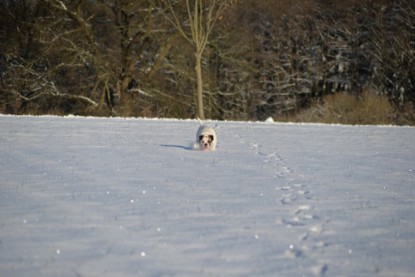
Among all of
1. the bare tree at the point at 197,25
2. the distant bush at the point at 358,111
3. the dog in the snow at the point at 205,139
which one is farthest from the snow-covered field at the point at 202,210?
the bare tree at the point at 197,25

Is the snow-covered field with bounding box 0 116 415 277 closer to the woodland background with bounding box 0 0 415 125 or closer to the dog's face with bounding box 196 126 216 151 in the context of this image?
the dog's face with bounding box 196 126 216 151

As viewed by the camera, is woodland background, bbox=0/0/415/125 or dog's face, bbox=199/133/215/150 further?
woodland background, bbox=0/0/415/125

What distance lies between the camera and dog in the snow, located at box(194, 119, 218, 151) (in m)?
11.7

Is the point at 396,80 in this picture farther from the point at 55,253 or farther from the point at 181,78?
the point at 55,253

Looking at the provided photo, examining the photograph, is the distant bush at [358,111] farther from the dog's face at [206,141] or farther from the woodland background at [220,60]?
the dog's face at [206,141]

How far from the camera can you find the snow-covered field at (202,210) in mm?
4758

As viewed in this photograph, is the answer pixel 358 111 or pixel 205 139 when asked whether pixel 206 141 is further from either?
pixel 358 111

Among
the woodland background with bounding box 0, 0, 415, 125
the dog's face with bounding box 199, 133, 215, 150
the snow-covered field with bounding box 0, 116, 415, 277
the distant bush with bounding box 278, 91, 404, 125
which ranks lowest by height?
the snow-covered field with bounding box 0, 116, 415, 277

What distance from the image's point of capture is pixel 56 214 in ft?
20.4

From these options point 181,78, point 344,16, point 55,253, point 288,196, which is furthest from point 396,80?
point 55,253

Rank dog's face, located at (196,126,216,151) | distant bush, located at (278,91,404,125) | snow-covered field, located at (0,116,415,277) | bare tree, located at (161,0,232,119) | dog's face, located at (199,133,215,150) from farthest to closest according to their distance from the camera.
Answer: bare tree, located at (161,0,232,119) < distant bush, located at (278,91,404,125) < dog's face, located at (199,133,215,150) < dog's face, located at (196,126,216,151) < snow-covered field, located at (0,116,415,277)

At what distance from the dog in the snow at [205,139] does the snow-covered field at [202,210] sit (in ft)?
1.21

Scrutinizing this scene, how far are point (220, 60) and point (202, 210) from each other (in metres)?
30.1

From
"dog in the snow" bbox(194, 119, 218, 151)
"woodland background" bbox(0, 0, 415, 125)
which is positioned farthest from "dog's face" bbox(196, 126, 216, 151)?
"woodland background" bbox(0, 0, 415, 125)
